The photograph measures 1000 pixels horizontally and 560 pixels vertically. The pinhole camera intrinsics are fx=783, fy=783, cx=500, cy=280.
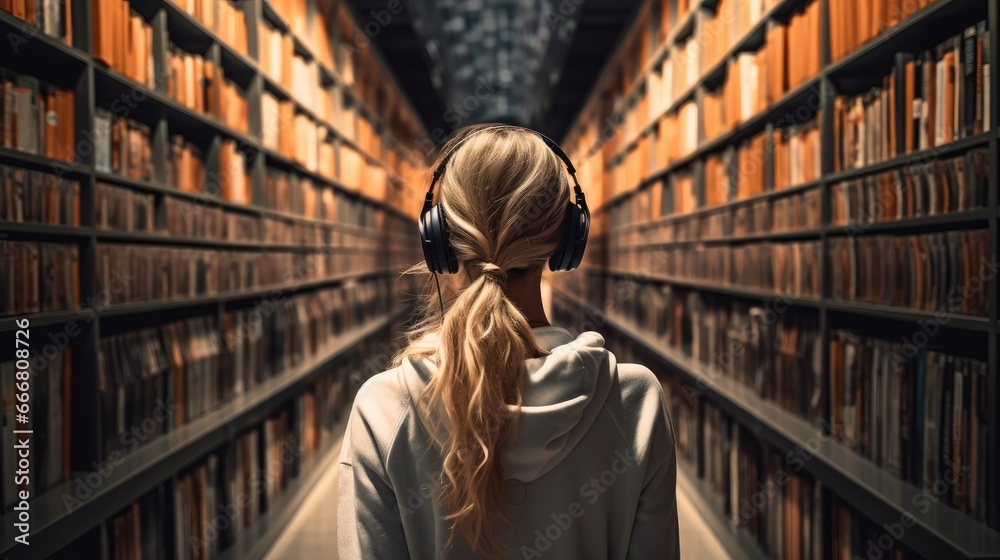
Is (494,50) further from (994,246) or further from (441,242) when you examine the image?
(441,242)

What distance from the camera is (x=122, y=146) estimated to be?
2.45 m

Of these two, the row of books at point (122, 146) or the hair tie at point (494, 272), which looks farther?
the row of books at point (122, 146)

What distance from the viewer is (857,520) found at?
231 centimetres

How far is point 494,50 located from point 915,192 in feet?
29.5

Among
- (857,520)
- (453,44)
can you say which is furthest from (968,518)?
(453,44)

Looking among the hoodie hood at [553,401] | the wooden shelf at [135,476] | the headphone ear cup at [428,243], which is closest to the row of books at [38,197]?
the wooden shelf at [135,476]

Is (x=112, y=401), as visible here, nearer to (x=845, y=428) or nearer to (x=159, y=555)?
(x=159, y=555)

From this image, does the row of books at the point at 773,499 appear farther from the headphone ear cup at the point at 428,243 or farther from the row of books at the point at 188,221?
the row of books at the point at 188,221

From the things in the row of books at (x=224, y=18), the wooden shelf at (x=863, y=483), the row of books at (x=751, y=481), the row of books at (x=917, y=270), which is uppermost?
the row of books at (x=224, y=18)

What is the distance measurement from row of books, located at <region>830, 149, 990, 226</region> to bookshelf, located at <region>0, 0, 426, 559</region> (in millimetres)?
1255

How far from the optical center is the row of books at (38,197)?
177cm

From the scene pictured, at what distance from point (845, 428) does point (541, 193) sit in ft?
5.81

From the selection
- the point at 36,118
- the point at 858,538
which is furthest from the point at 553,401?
the point at 858,538

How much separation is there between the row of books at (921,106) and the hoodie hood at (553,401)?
3.77 feet
